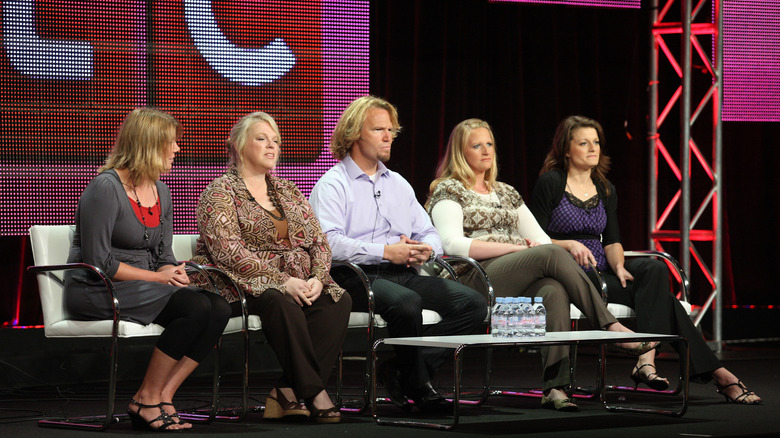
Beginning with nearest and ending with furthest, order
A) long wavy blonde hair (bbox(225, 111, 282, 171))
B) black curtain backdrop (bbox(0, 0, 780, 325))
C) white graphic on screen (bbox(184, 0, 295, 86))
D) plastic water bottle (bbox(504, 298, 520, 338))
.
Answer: plastic water bottle (bbox(504, 298, 520, 338)) → long wavy blonde hair (bbox(225, 111, 282, 171)) → white graphic on screen (bbox(184, 0, 295, 86)) → black curtain backdrop (bbox(0, 0, 780, 325))

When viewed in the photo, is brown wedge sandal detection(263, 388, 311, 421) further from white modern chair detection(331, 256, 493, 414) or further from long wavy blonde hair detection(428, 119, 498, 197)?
long wavy blonde hair detection(428, 119, 498, 197)

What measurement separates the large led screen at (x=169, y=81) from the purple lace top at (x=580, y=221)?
126 cm

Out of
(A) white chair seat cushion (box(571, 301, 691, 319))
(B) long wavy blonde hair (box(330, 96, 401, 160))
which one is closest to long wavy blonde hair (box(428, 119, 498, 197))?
(B) long wavy blonde hair (box(330, 96, 401, 160))

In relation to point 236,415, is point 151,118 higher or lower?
higher

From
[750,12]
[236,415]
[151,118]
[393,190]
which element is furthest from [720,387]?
[750,12]

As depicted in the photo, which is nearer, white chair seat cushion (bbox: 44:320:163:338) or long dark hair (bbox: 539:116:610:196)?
white chair seat cushion (bbox: 44:320:163:338)

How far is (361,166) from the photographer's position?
4395 millimetres

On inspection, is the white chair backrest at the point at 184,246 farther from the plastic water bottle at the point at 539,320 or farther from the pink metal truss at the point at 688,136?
the pink metal truss at the point at 688,136

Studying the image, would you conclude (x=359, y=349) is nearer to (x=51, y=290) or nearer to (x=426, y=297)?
(x=426, y=297)

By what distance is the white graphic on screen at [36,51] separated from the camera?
4926 mm

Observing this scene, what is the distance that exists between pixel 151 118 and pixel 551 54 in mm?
3386

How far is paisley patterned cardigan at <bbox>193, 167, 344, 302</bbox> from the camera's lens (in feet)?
12.2

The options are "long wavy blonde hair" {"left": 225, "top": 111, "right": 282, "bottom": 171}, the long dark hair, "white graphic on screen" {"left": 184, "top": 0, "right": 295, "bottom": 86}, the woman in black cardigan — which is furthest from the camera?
"white graphic on screen" {"left": 184, "top": 0, "right": 295, "bottom": 86}

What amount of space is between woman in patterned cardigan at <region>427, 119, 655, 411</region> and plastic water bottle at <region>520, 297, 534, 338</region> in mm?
321
